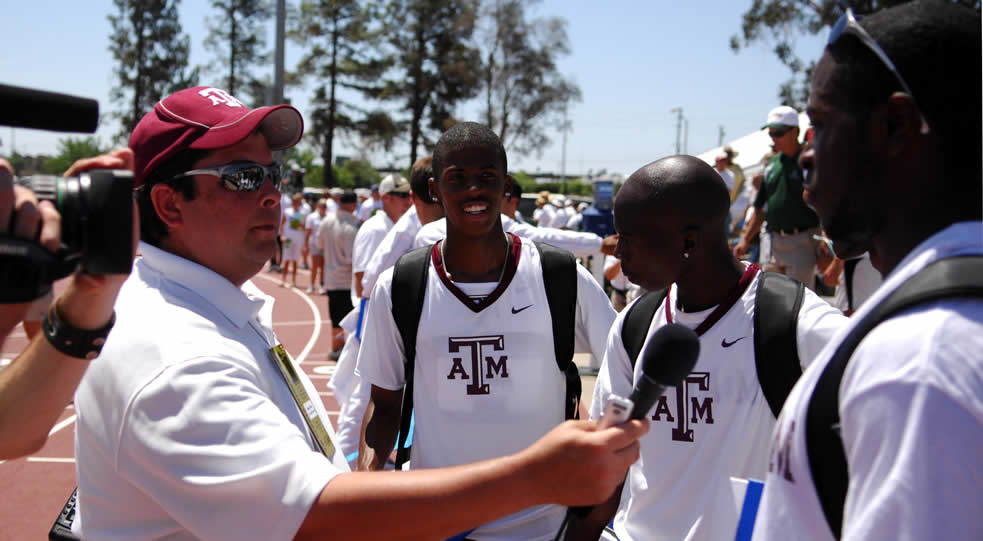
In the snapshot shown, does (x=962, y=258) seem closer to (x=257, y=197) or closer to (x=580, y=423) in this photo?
(x=580, y=423)

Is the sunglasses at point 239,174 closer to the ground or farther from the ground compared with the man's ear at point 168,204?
farther from the ground

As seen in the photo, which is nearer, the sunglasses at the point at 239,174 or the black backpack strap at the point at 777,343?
the sunglasses at the point at 239,174

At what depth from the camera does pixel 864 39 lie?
133 cm

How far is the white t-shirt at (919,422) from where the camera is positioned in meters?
1.05

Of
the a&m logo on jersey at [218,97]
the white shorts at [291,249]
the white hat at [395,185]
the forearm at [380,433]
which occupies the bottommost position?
the white shorts at [291,249]

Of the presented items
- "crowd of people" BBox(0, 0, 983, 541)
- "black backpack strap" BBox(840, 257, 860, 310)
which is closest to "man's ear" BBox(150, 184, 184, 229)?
"crowd of people" BBox(0, 0, 983, 541)

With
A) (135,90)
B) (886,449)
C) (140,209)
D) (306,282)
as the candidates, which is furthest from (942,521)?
(135,90)

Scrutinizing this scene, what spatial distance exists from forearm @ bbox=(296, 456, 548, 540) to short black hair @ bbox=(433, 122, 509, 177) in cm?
226

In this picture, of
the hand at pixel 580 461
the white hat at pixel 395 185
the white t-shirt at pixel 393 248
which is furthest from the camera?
the white hat at pixel 395 185

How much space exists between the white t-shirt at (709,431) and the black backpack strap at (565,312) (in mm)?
575

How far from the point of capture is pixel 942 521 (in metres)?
1.05

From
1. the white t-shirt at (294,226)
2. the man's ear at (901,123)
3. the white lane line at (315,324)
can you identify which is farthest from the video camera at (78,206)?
the white t-shirt at (294,226)

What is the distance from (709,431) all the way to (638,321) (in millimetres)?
490

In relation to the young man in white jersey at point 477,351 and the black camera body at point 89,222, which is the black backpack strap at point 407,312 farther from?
the black camera body at point 89,222
